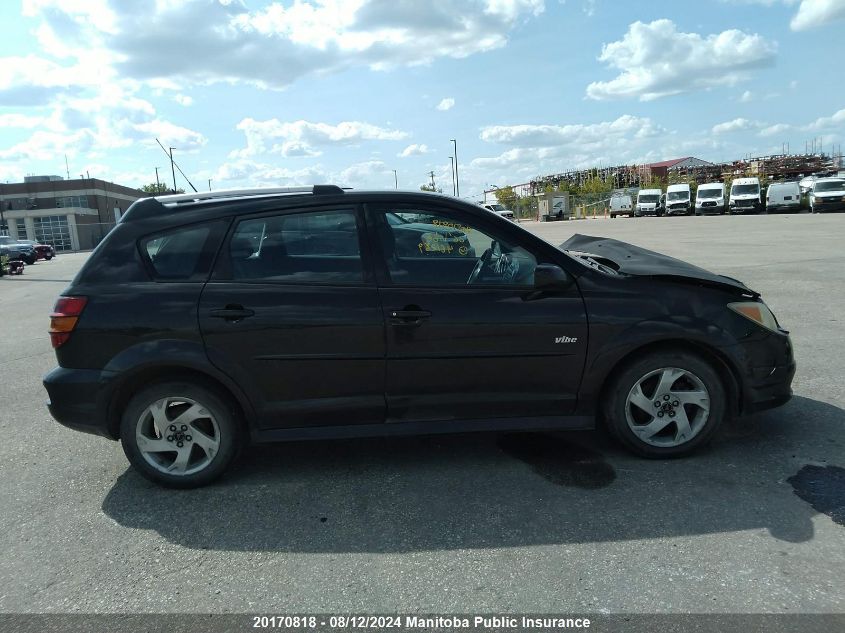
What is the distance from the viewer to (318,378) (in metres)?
3.68

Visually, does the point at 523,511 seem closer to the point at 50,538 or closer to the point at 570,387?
the point at 570,387

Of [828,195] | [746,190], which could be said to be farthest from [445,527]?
[746,190]

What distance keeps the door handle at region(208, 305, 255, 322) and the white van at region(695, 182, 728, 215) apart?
4614 cm

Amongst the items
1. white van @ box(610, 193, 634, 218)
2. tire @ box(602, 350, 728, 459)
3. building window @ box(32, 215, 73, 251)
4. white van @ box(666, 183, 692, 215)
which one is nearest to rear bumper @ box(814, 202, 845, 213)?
white van @ box(666, 183, 692, 215)

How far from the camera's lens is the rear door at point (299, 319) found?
3619mm

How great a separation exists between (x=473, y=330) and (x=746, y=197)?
44880mm

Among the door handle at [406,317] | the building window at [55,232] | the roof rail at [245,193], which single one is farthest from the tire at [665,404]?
the building window at [55,232]

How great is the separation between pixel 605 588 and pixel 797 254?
49.4 feet

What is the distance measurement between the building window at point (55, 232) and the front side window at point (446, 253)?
6838 centimetres

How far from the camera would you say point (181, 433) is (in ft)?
12.2

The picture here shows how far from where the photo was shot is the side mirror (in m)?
3.66

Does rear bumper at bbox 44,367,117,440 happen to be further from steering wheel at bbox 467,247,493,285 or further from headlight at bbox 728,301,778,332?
headlight at bbox 728,301,778,332

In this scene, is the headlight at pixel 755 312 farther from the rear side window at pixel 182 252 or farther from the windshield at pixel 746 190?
the windshield at pixel 746 190

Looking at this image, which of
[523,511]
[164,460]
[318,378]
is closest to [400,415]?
[318,378]
